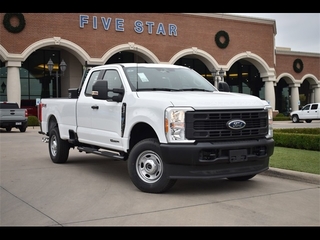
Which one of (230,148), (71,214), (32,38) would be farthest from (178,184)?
(32,38)

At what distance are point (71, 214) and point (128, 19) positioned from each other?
114 feet

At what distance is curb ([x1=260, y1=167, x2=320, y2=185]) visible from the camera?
7771 millimetres

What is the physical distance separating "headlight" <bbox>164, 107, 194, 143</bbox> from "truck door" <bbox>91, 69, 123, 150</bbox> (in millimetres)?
1382

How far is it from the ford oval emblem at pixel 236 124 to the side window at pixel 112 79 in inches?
91.6

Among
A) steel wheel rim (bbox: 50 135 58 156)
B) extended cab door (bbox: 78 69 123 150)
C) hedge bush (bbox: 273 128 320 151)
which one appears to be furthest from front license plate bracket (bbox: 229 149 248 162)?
hedge bush (bbox: 273 128 320 151)

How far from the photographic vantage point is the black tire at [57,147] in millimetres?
10102

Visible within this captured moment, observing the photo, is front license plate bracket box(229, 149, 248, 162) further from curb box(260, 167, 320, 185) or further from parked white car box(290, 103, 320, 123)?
parked white car box(290, 103, 320, 123)

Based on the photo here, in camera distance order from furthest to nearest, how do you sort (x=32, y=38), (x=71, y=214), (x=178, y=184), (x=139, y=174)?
(x=32, y=38) → (x=178, y=184) → (x=139, y=174) → (x=71, y=214)

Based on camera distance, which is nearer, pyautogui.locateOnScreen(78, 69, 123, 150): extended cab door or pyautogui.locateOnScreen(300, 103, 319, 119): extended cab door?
pyautogui.locateOnScreen(78, 69, 123, 150): extended cab door

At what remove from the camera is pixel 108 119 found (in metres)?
7.96

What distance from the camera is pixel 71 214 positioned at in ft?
18.4

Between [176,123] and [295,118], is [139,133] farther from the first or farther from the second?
Result: [295,118]

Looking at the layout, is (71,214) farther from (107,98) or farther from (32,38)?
(32,38)

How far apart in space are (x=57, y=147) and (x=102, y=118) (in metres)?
2.56
